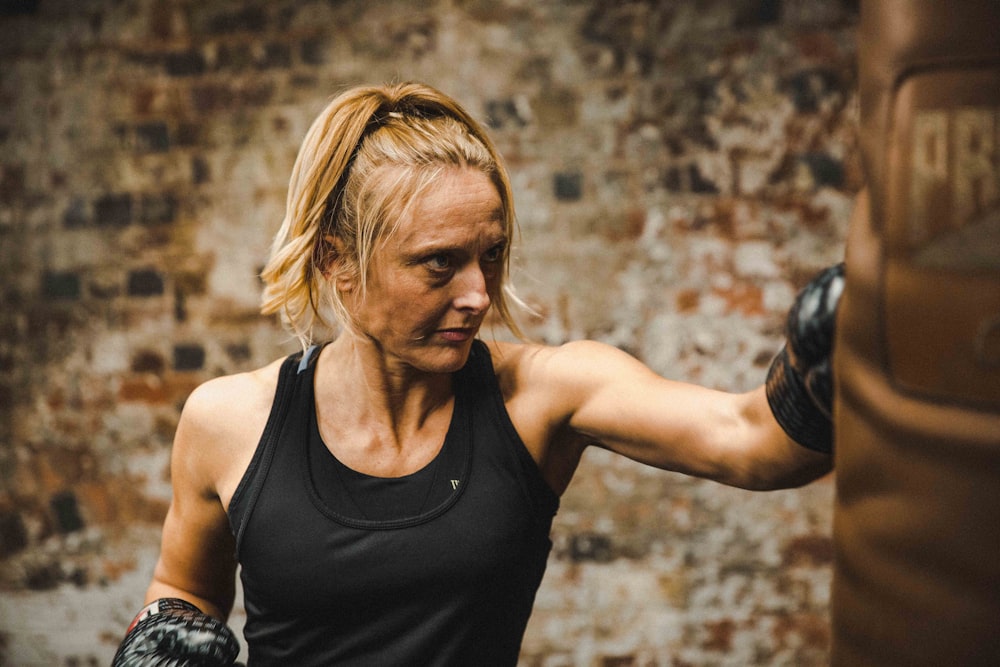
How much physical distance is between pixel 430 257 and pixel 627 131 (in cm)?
131

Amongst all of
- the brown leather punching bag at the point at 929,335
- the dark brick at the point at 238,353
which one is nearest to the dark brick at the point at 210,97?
the dark brick at the point at 238,353

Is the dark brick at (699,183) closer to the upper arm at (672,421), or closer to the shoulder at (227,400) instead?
the upper arm at (672,421)

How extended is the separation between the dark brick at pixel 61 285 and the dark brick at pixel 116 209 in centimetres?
22

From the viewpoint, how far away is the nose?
1.07 meters

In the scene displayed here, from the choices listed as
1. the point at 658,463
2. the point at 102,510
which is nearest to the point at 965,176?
the point at 658,463

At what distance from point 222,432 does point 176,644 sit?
0.34 m

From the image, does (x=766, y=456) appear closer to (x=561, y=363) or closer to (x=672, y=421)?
(x=672, y=421)

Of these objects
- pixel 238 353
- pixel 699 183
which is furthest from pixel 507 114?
pixel 238 353

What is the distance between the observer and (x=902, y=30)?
1.61 feet

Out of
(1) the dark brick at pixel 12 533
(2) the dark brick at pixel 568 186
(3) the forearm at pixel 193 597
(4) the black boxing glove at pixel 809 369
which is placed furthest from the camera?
(1) the dark brick at pixel 12 533

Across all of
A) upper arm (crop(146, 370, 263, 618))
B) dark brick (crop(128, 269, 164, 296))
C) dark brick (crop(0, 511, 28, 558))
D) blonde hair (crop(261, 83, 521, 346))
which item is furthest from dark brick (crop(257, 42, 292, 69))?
dark brick (crop(0, 511, 28, 558))

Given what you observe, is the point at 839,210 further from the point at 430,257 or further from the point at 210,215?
the point at 210,215

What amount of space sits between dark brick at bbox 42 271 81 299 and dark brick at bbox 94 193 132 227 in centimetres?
22

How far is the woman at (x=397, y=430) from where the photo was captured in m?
1.08
